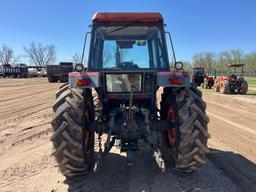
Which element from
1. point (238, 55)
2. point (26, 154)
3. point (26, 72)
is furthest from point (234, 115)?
point (238, 55)

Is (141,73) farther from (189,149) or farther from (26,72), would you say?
(26,72)

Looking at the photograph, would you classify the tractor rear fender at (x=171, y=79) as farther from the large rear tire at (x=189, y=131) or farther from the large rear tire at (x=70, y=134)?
the large rear tire at (x=70, y=134)

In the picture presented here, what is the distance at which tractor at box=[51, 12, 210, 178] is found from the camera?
4.39m

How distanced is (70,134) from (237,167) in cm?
291

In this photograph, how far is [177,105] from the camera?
4.57 meters

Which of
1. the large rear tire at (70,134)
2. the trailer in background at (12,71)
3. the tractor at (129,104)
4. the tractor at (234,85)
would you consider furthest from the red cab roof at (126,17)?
the trailer in background at (12,71)

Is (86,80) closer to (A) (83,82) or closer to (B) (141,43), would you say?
(A) (83,82)

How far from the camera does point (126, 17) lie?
4934 mm

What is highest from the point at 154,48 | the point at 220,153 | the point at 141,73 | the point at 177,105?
the point at 154,48

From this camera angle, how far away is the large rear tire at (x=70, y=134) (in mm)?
4281

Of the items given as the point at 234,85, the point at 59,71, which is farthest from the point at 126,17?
the point at 59,71

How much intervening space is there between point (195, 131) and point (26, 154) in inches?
137

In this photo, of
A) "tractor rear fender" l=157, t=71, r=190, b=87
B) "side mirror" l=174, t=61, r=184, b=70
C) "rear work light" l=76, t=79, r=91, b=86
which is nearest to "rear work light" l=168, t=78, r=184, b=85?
"tractor rear fender" l=157, t=71, r=190, b=87

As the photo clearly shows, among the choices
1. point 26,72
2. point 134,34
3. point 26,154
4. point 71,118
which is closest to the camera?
point 71,118
